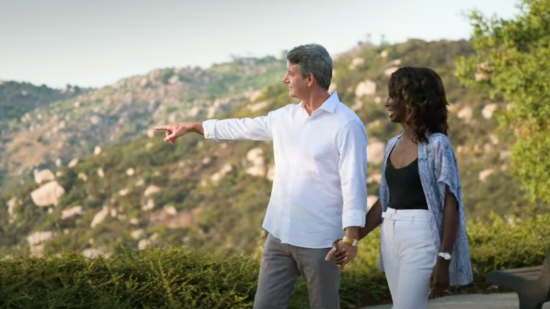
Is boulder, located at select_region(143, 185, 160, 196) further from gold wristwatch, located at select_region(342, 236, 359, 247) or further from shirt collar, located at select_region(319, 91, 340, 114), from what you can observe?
gold wristwatch, located at select_region(342, 236, 359, 247)

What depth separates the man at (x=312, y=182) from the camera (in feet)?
12.6

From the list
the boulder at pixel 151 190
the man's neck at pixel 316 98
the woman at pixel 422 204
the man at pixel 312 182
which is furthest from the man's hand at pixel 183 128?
the boulder at pixel 151 190

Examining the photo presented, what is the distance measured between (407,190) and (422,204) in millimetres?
83

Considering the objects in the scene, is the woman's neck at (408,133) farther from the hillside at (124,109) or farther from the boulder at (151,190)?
the hillside at (124,109)

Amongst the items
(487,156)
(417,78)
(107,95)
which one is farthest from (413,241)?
(107,95)

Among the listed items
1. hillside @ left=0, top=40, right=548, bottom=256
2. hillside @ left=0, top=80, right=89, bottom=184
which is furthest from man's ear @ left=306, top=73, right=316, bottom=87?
hillside @ left=0, top=80, right=89, bottom=184

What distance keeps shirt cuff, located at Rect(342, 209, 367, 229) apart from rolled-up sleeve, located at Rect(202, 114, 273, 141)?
2.10 ft

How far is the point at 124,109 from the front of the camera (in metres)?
67.9

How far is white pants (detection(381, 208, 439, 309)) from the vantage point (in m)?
3.47

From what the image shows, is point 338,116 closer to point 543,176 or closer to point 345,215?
point 345,215

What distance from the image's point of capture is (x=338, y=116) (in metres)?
3.88

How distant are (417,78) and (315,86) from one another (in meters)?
0.55

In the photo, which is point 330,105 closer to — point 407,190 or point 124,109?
point 407,190

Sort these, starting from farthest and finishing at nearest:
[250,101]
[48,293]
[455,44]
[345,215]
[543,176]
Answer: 1. [250,101]
2. [455,44]
3. [543,176]
4. [48,293]
5. [345,215]
